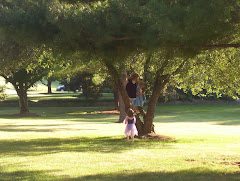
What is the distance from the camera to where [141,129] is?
15.8m

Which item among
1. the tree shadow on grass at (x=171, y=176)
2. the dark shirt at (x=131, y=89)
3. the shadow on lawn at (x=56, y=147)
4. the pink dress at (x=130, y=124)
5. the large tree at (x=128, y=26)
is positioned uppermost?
the large tree at (x=128, y=26)

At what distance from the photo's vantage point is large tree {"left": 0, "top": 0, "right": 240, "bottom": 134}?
23.2 ft

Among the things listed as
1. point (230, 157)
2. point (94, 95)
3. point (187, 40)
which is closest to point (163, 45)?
point (187, 40)

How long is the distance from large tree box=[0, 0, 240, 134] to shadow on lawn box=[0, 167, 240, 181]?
8.48 ft

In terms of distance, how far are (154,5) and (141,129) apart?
8.91 m

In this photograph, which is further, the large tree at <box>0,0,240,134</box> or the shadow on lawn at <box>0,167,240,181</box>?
the shadow on lawn at <box>0,167,240,181</box>

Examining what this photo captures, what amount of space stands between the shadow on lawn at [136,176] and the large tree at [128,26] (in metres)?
2.59

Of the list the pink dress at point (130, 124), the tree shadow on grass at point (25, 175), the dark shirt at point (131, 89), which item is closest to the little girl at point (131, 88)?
the dark shirt at point (131, 89)

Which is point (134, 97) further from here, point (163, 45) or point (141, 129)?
point (163, 45)

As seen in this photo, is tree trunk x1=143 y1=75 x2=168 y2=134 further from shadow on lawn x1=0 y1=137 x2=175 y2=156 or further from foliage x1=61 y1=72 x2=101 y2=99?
foliage x1=61 y1=72 x2=101 y2=99

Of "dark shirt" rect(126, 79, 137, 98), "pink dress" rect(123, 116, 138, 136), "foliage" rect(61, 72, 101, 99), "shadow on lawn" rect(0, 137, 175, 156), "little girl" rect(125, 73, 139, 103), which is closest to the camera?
"shadow on lawn" rect(0, 137, 175, 156)

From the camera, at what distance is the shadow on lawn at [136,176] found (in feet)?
25.6

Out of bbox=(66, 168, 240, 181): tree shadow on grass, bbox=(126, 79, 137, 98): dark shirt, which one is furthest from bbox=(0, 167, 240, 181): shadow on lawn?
bbox=(126, 79, 137, 98): dark shirt

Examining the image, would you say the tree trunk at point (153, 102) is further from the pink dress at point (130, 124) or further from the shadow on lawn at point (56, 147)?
the pink dress at point (130, 124)
